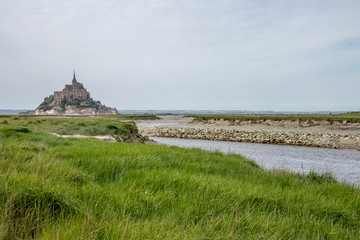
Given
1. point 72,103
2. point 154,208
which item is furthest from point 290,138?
point 72,103

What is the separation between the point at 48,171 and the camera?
17.0 ft

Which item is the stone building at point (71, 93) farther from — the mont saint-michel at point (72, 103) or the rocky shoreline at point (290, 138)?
the rocky shoreline at point (290, 138)

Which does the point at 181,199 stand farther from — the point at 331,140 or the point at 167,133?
the point at 167,133

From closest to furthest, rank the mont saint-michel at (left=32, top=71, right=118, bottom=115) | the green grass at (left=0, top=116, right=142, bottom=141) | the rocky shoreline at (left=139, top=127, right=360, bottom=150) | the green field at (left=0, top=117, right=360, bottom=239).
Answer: the green field at (left=0, top=117, right=360, bottom=239) → the green grass at (left=0, top=116, right=142, bottom=141) → the rocky shoreline at (left=139, top=127, right=360, bottom=150) → the mont saint-michel at (left=32, top=71, right=118, bottom=115)

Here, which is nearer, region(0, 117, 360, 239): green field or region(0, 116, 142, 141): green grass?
region(0, 117, 360, 239): green field

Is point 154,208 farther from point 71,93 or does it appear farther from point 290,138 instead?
point 71,93

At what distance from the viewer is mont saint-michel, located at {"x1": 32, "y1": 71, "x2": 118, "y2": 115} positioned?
177750 millimetres

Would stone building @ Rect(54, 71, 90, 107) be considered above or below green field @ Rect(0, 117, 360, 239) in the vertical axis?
above

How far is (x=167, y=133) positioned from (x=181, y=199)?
3870 centimetres

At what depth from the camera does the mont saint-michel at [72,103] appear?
178 m

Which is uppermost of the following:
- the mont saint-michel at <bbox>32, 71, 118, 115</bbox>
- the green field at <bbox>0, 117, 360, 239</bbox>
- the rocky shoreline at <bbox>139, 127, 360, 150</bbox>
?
the mont saint-michel at <bbox>32, 71, 118, 115</bbox>

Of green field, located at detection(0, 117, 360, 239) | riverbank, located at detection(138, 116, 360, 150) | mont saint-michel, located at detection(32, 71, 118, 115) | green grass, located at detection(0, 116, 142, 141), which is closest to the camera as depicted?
green field, located at detection(0, 117, 360, 239)

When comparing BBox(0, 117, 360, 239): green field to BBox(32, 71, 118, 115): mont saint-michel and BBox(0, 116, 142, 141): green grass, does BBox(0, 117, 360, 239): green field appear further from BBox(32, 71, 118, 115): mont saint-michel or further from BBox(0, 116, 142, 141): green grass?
BBox(32, 71, 118, 115): mont saint-michel

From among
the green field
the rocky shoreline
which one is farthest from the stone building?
the green field
